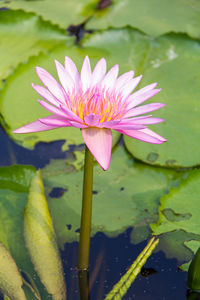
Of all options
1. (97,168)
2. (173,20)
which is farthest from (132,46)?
(97,168)

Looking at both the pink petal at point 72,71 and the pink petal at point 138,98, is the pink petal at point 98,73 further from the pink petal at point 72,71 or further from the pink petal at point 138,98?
the pink petal at point 138,98

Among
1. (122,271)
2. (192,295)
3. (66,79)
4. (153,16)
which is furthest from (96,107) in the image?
(153,16)

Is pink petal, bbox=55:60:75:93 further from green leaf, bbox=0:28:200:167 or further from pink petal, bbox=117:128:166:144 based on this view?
green leaf, bbox=0:28:200:167

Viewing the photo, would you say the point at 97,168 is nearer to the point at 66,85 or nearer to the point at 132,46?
the point at 66,85

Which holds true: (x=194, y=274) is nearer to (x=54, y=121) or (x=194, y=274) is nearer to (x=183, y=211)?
(x=183, y=211)

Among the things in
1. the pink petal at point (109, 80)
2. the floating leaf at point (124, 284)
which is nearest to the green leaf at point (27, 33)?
the pink petal at point (109, 80)

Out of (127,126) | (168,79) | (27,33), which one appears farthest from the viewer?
(27,33)
